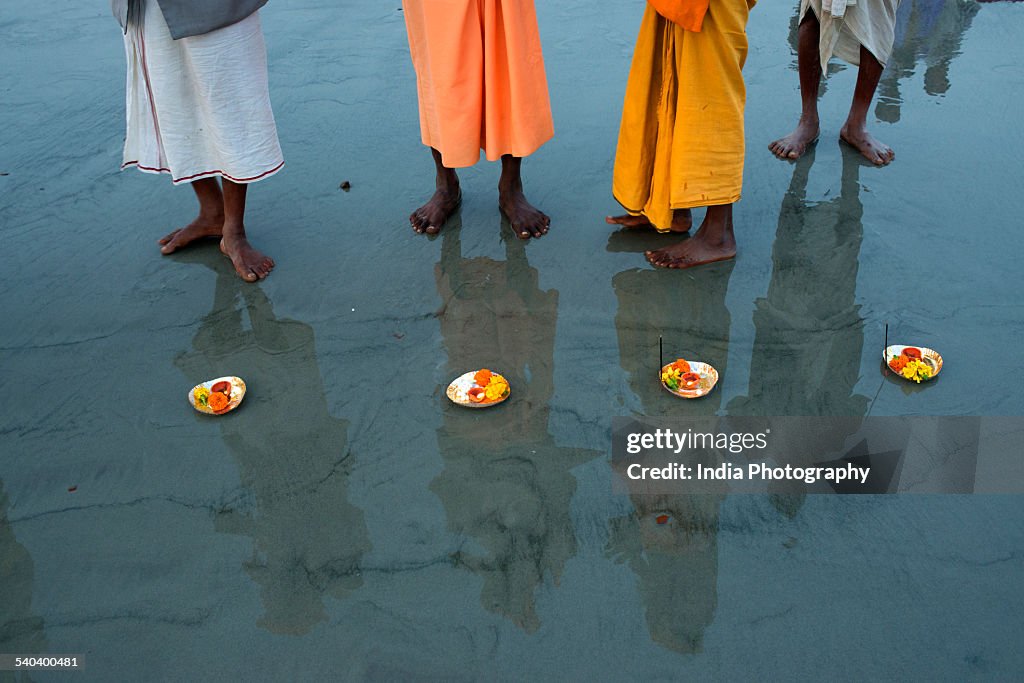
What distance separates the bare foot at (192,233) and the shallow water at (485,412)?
0.07m

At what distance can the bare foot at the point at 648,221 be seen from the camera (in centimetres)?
338

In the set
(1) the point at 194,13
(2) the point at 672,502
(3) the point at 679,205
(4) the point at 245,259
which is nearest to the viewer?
(2) the point at 672,502

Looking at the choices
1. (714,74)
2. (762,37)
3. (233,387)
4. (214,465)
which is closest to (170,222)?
(233,387)

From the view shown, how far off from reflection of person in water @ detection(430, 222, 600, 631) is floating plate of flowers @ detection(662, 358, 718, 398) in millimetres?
381

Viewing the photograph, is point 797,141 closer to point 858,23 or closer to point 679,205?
point 858,23

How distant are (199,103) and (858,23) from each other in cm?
281

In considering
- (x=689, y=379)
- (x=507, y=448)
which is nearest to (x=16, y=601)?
(x=507, y=448)

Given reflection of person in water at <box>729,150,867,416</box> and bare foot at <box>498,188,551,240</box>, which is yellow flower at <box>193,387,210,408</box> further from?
reflection of person in water at <box>729,150,867,416</box>

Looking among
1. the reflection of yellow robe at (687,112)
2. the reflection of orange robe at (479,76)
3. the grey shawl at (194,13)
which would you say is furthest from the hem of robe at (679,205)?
the grey shawl at (194,13)

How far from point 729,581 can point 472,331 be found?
51.2 inches

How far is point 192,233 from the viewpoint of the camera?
345cm

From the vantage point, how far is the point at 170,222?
3637 mm

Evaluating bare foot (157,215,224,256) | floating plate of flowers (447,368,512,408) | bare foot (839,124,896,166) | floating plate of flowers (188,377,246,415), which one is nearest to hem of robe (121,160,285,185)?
bare foot (157,215,224,256)

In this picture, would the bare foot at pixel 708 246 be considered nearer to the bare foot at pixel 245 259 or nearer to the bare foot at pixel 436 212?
the bare foot at pixel 436 212
